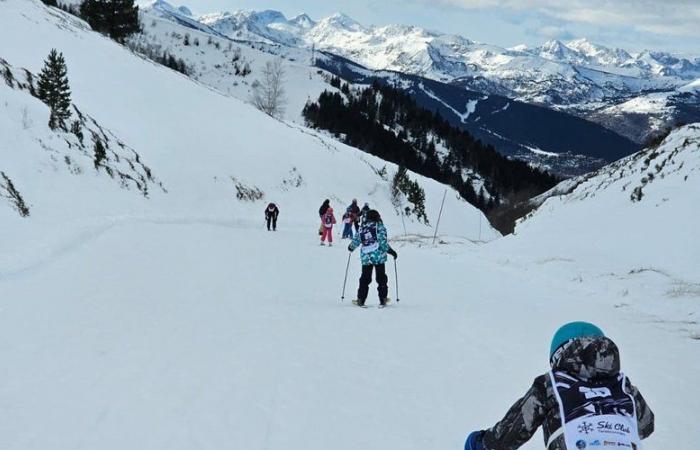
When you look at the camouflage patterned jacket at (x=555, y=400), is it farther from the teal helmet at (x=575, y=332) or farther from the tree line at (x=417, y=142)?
the tree line at (x=417, y=142)

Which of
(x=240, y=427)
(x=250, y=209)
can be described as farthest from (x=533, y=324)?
(x=250, y=209)

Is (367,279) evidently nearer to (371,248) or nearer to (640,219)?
(371,248)

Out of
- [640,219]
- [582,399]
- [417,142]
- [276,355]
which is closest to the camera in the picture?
[582,399]

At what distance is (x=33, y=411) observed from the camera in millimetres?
5676

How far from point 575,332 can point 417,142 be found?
136m

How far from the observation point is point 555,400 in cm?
370

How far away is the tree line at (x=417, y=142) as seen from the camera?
11762 cm

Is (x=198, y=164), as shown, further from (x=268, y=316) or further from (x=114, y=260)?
(x=268, y=316)

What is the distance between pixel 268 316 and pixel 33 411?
200 inches

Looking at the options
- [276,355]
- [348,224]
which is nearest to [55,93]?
[348,224]

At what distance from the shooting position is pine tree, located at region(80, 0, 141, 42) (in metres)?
69.5

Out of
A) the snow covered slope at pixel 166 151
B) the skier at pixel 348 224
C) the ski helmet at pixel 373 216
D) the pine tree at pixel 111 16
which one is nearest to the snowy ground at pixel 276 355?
the ski helmet at pixel 373 216

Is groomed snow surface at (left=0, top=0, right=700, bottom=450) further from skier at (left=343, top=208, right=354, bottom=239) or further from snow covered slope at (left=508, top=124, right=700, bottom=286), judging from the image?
skier at (left=343, top=208, right=354, bottom=239)

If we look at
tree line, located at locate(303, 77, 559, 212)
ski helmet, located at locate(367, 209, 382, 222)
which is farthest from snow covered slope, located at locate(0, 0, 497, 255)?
tree line, located at locate(303, 77, 559, 212)
